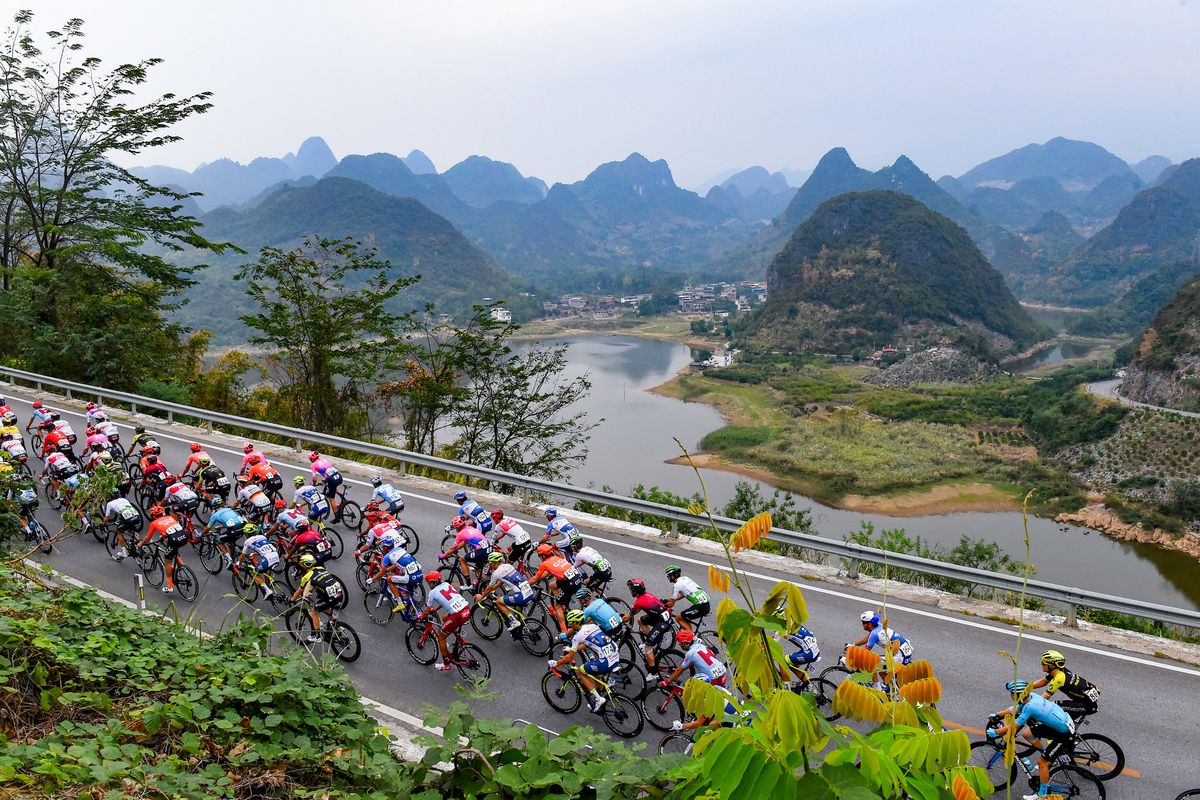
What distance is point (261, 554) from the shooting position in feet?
30.3

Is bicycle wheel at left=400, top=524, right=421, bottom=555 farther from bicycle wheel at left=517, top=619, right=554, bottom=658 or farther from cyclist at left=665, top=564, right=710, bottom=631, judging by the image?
cyclist at left=665, top=564, right=710, bottom=631

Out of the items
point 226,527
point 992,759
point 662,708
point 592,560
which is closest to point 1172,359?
point 992,759

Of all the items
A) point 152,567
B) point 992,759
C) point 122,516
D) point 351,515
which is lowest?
point 992,759

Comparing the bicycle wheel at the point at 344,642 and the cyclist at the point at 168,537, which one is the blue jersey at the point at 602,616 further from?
the cyclist at the point at 168,537

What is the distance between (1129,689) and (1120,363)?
92138 mm

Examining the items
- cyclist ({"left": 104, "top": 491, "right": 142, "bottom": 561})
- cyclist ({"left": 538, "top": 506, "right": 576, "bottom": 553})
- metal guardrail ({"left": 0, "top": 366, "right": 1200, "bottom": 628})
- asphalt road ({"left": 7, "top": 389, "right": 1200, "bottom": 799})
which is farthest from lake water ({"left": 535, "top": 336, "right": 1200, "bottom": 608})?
cyclist ({"left": 104, "top": 491, "right": 142, "bottom": 561})

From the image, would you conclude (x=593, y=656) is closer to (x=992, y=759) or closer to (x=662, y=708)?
(x=662, y=708)

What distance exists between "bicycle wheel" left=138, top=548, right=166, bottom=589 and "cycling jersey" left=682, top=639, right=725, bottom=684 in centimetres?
806

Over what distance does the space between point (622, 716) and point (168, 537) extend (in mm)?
6677

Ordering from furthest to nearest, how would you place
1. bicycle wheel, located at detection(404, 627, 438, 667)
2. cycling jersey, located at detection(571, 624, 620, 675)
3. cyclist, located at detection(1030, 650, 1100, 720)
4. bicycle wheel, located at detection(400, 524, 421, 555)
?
bicycle wheel, located at detection(400, 524, 421, 555), bicycle wheel, located at detection(404, 627, 438, 667), cycling jersey, located at detection(571, 624, 620, 675), cyclist, located at detection(1030, 650, 1100, 720)

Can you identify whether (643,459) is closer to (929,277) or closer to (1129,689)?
(1129,689)

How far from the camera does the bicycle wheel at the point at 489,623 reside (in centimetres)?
911

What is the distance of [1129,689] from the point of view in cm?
788

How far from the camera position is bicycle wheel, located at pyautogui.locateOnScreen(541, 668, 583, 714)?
7645 mm
